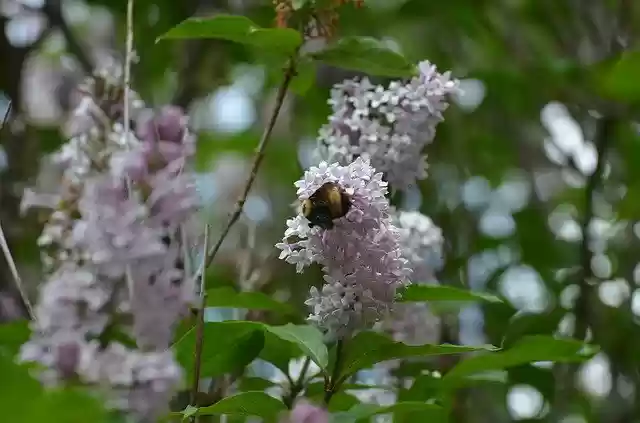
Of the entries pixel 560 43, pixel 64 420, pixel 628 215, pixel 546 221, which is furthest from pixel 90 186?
pixel 560 43

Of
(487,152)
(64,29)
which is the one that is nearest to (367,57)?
(64,29)

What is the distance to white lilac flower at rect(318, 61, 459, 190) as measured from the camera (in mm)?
505

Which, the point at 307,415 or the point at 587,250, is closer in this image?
the point at 307,415

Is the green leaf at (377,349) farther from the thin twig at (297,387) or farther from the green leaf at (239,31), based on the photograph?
the green leaf at (239,31)

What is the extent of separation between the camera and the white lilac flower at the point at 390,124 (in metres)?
0.51

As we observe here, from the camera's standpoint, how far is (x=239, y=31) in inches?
20.4

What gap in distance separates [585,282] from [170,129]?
0.59 metres

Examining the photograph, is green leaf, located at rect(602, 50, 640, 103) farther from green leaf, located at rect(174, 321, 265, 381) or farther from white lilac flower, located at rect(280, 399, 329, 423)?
white lilac flower, located at rect(280, 399, 329, 423)

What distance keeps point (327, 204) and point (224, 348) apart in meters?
0.13

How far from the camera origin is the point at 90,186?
1.66 ft

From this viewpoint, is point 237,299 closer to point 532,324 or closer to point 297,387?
→ point 297,387

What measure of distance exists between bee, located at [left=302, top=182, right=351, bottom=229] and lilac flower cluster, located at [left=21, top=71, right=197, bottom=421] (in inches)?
4.4

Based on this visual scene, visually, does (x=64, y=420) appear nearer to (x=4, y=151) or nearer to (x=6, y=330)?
(x=6, y=330)

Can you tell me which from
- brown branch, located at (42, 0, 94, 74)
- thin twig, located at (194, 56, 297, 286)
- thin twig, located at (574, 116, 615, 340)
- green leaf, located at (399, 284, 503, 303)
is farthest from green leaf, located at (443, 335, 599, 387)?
brown branch, located at (42, 0, 94, 74)
